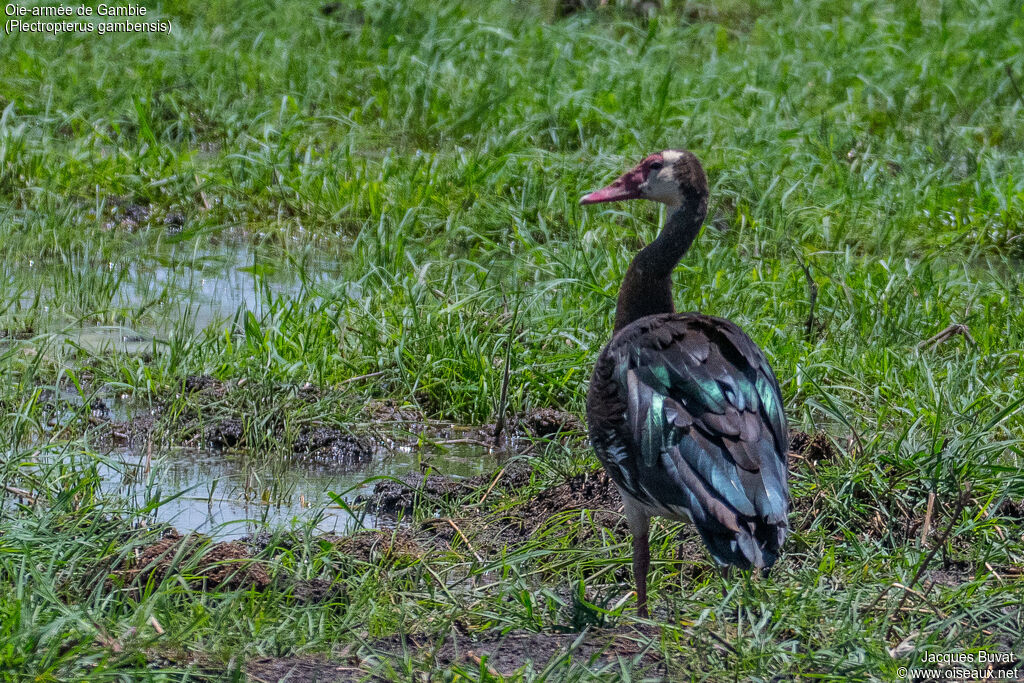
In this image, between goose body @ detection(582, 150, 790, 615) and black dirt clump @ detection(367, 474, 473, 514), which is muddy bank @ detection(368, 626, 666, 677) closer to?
goose body @ detection(582, 150, 790, 615)

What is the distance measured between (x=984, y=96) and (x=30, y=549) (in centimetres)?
687

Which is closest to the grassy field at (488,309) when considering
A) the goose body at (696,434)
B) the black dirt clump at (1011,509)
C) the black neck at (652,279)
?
the black dirt clump at (1011,509)

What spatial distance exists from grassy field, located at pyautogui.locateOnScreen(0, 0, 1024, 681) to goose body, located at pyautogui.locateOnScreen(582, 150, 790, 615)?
0.23 meters

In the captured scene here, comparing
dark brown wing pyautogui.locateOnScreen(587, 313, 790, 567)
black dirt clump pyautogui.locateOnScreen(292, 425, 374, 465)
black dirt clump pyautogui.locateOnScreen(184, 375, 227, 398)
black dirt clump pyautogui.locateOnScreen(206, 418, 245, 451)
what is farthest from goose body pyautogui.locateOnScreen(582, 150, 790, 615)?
black dirt clump pyautogui.locateOnScreen(184, 375, 227, 398)

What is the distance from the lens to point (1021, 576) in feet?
11.7

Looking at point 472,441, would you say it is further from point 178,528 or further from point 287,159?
point 287,159

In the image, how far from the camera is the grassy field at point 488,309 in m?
3.23

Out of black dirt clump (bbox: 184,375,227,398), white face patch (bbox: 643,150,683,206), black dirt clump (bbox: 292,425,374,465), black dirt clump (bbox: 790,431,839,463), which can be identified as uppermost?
white face patch (bbox: 643,150,683,206)

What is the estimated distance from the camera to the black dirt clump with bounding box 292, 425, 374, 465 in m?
4.68

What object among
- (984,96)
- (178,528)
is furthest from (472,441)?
(984,96)

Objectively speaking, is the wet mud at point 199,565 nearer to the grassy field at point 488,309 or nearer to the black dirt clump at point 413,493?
the grassy field at point 488,309

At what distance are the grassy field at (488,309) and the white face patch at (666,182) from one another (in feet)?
2.48

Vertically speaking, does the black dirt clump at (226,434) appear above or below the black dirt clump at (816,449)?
below

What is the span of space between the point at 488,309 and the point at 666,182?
135cm
